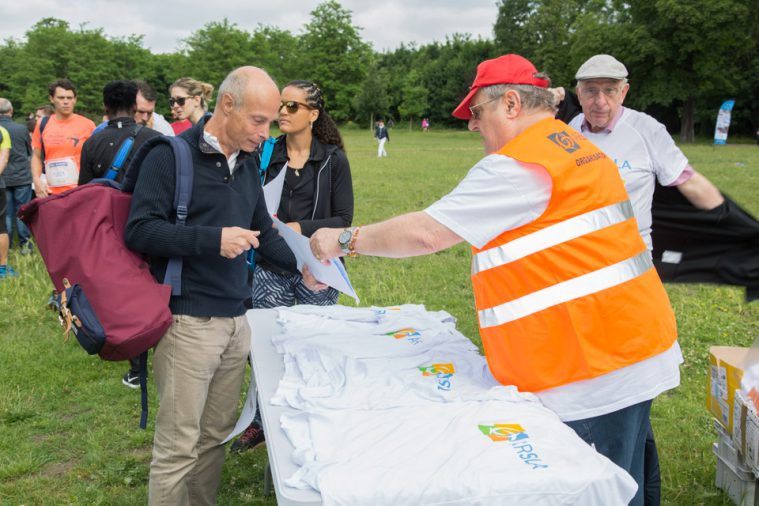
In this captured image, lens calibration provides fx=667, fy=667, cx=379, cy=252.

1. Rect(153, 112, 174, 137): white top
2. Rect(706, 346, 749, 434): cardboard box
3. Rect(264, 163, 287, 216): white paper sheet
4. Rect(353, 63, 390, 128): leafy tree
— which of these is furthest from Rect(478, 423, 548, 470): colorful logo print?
Result: Rect(353, 63, 390, 128): leafy tree

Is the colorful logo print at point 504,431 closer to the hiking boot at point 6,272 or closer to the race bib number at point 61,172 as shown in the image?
the race bib number at point 61,172

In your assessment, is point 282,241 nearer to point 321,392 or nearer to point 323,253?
point 323,253

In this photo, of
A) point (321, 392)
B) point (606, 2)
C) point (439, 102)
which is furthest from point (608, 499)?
point (439, 102)

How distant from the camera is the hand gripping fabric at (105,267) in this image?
261cm

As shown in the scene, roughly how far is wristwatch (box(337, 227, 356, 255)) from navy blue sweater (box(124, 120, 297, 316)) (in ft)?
1.59

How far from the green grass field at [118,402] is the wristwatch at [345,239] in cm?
191

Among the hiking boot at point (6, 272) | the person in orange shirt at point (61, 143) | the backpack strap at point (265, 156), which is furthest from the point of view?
the hiking boot at point (6, 272)

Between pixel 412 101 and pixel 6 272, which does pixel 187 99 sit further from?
pixel 412 101

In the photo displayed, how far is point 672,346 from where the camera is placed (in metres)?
2.63

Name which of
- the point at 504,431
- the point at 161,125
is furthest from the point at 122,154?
the point at 504,431

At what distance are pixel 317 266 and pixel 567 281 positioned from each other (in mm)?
1360

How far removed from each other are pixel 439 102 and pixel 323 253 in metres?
76.9

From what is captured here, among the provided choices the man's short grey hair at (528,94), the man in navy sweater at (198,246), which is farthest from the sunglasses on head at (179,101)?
the man's short grey hair at (528,94)

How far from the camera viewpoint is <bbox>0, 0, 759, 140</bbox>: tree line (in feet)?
143
